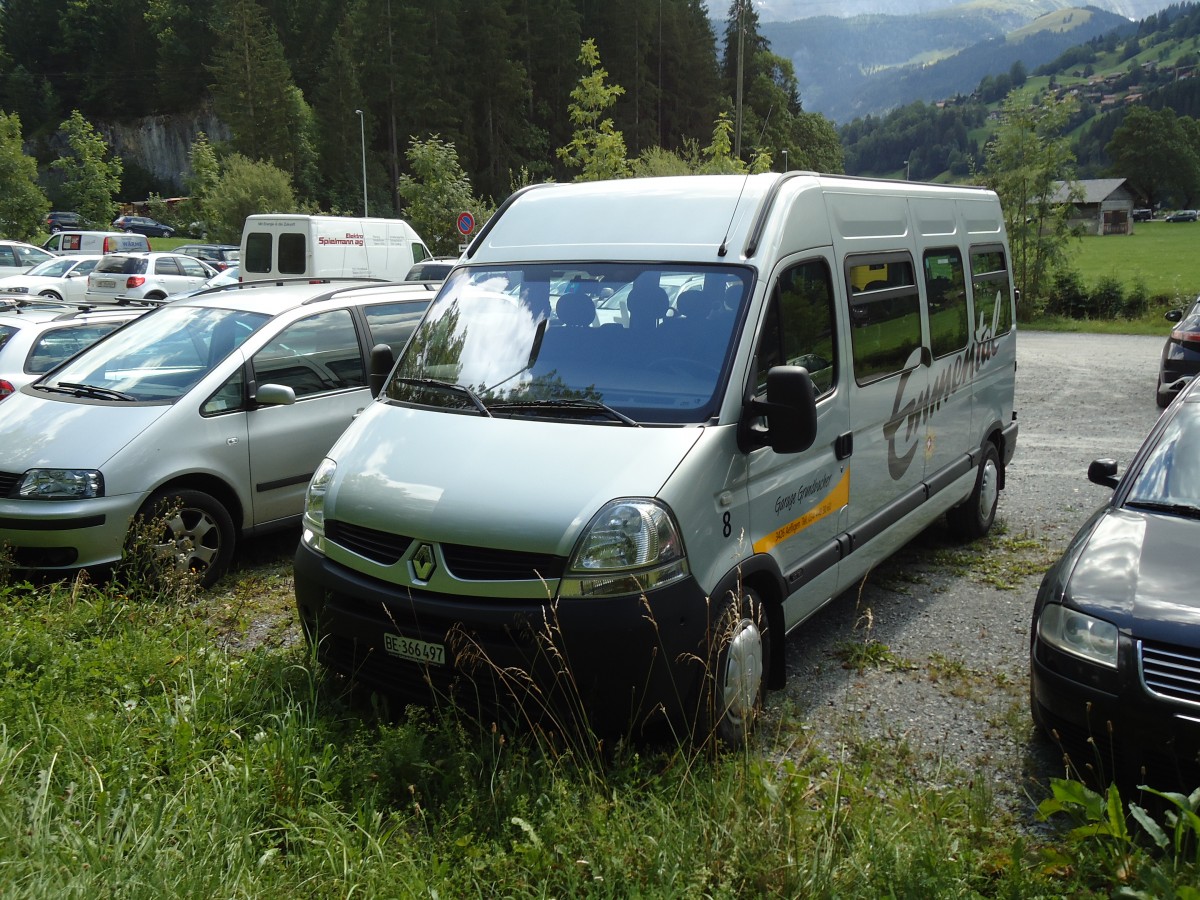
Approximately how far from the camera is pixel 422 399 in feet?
15.6

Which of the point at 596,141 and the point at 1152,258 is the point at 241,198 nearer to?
the point at 596,141

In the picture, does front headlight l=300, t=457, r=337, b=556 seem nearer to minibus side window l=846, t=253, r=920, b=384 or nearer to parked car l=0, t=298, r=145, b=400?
minibus side window l=846, t=253, r=920, b=384

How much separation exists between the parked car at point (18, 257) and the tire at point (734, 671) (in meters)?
30.8

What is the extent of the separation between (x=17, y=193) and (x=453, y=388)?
1750 inches

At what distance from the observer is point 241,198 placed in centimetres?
4591

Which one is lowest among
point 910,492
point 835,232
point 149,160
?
point 910,492

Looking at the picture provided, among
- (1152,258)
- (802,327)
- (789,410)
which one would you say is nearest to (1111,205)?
(1152,258)

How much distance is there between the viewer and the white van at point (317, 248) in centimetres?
2141

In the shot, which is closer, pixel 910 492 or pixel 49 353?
pixel 910 492

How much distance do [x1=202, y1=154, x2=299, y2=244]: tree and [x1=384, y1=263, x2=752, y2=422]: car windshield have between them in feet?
145

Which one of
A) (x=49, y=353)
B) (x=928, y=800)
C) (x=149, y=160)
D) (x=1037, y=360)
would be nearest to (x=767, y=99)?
(x=149, y=160)

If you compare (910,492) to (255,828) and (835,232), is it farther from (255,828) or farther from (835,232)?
(255,828)

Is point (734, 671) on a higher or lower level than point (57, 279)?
lower

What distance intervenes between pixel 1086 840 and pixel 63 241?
40.5 m
